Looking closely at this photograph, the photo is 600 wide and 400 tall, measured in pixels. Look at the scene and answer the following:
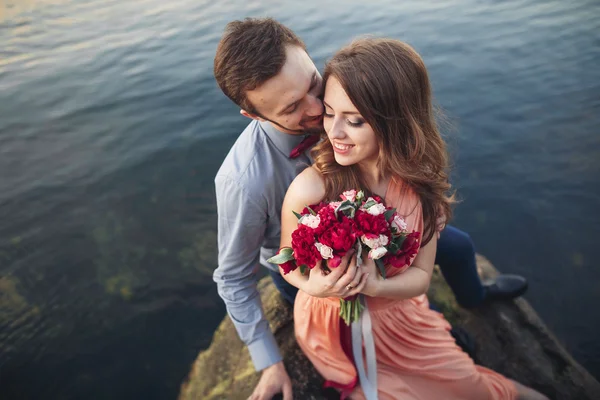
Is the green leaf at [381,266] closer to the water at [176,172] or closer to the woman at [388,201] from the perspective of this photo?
the woman at [388,201]

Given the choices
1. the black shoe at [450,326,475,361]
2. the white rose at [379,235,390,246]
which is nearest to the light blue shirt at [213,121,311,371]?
the white rose at [379,235,390,246]

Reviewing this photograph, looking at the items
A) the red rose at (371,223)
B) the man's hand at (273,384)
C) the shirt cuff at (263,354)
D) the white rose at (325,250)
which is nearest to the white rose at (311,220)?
the white rose at (325,250)

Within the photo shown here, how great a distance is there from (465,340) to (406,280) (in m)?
1.55

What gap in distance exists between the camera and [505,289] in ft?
13.8

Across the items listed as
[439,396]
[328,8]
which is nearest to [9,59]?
[328,8]

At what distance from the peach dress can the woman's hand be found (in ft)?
1.33

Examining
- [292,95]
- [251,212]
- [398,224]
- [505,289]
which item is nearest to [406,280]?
[398,224]

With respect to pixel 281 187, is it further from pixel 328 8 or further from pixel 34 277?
pixel 328 8

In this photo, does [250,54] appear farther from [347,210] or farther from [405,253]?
[405,253]

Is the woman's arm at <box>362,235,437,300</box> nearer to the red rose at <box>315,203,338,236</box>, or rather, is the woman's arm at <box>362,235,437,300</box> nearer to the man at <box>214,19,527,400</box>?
the man at <box>214,19,527,400</box>

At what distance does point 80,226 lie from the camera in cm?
673

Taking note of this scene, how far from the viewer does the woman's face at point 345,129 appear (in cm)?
251

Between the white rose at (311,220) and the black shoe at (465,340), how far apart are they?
7.22 feet

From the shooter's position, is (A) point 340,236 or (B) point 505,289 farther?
(B) point 505,289
